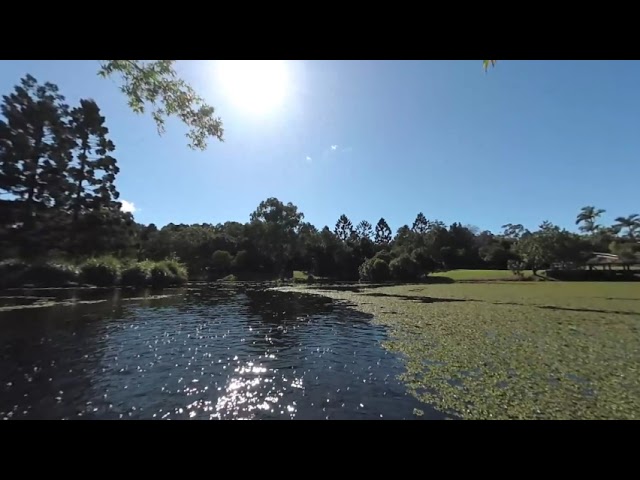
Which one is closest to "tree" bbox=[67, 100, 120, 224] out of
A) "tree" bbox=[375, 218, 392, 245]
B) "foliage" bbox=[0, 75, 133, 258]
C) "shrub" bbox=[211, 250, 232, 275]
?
"foliage" bbox=[0, 75, 133, 258]

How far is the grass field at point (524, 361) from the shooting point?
6207 millimetres

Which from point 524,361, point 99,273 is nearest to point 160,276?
point 99,273

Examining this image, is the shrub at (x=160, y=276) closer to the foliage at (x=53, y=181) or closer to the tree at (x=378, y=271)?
the foliage at (x=53, y=181)

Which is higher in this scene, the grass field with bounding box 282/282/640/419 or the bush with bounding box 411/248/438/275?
the bush with bounding box 411/248/438/275

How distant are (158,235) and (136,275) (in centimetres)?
3604

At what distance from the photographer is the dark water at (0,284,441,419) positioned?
6.28m

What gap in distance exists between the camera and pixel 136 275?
109ft

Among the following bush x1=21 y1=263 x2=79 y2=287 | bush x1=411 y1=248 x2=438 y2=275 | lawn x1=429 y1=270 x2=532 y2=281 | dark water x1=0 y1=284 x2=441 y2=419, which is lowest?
dark water x1=0 y1=284 x2=441 y2=419

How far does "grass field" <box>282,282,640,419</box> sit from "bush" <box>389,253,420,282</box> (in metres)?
35.2

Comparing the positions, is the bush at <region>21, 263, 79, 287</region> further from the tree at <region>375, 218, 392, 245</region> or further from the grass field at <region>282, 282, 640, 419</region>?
the tree at <region>375, 218, 392, 245</region>

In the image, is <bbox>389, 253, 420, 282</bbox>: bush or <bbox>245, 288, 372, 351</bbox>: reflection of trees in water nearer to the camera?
<bbox>245, 288, 372, 351</bbox>: reflection of trees in water

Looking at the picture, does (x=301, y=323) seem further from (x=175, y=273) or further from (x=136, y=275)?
(x=175, y=273)

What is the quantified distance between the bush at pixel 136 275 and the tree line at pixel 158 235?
22.7 feet
